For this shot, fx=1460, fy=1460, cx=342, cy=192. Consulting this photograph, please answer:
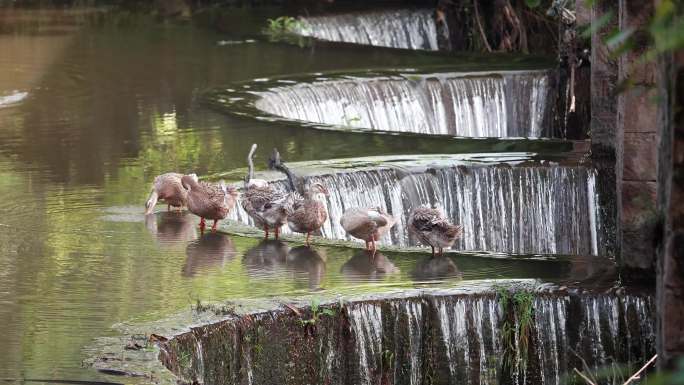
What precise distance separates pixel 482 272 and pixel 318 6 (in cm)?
1697

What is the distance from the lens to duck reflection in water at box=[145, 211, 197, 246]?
10797 mm

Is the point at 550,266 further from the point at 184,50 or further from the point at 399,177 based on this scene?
the point at 184,50

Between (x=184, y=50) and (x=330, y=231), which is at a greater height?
(x=184, y=50)

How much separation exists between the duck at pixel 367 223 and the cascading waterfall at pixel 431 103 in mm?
6669

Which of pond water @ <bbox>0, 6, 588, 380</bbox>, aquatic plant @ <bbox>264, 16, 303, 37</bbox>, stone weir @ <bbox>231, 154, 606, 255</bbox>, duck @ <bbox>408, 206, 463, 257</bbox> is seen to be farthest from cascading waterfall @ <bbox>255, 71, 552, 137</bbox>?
duck @ <bbox>408, 206, 463, 257</bbox>

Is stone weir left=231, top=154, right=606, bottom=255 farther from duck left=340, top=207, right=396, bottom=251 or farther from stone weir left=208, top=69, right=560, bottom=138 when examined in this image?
stone weir left=208, top=69, right=560, bottom=138

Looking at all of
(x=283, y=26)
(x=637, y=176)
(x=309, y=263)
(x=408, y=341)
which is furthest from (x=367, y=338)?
(x=283, y=26)

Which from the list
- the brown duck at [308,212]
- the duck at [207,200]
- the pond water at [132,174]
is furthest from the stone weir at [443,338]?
the duck at [207,200]

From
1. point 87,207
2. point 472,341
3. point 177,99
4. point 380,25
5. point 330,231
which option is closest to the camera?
point 472,341

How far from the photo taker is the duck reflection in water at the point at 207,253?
32.3 ft

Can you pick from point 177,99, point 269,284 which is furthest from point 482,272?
point 177,99

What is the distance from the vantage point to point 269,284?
9406mm

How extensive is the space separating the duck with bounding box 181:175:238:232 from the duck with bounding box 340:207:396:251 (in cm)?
97

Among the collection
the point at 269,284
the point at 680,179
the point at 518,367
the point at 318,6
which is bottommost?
the point at 518,367
